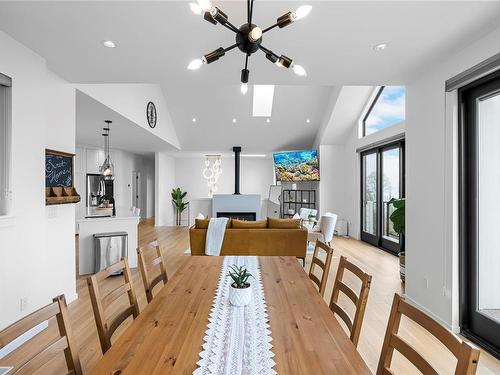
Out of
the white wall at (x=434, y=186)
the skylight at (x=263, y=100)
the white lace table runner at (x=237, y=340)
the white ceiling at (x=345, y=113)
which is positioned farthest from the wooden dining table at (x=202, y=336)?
the skylight at (x=263, y=100)

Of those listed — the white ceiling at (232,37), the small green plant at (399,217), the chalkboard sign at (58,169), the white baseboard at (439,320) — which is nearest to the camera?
the white ceiling at (232,37)

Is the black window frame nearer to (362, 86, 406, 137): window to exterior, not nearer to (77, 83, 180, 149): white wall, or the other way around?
(362, 86, 406, 137): window to exterior

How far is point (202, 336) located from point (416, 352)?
0.77 m

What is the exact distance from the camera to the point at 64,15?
198 cm

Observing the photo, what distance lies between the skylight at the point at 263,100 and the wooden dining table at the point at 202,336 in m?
6.25

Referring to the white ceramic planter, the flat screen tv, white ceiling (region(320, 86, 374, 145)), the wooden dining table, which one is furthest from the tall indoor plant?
the white ceramic planter

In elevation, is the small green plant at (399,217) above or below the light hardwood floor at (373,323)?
above

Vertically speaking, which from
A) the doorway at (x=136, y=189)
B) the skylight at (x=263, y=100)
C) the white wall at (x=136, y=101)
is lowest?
the doorway at (x=136, y=189)

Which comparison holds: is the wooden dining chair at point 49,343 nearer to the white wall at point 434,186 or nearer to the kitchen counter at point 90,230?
the white wall at point 434,186

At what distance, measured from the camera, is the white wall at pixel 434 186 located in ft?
8.59

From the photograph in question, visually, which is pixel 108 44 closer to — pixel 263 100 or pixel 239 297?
pixel 239 297

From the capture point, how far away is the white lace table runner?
0.96 meters

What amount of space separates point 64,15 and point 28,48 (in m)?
0.81

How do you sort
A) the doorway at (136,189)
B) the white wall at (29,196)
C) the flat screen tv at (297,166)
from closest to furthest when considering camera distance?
1. the white wall at (29,196)
2. the flat screen tv at (297,166)
3. the doorway at (136,189)
